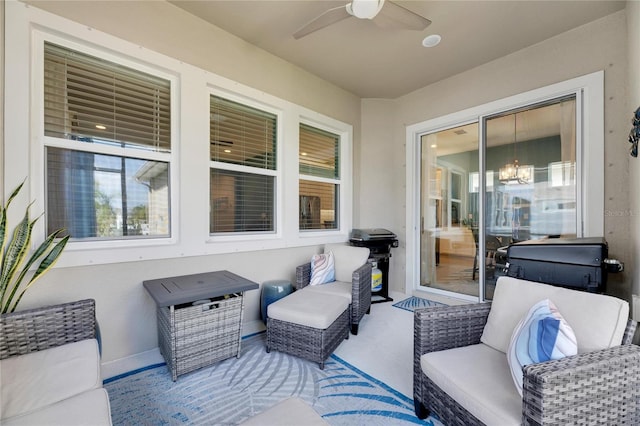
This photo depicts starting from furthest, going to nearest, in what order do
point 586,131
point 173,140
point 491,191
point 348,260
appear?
point 491,191 < point 348,260 < point 586,131 < point 173,140

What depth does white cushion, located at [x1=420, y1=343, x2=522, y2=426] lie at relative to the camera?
1.10 m

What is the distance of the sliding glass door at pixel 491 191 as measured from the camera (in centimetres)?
285

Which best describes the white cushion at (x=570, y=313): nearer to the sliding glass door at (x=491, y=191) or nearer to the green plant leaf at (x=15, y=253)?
the sliding glass door at (x=491, y=191)

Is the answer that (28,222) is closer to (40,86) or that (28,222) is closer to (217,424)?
(40,86)

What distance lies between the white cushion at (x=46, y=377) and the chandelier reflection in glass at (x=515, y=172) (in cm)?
397

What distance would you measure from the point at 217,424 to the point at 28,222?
67.3 inches

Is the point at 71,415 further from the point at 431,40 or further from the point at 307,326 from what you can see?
the point at 431,40

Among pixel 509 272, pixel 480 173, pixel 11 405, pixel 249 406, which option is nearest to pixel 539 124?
pixel 480 173

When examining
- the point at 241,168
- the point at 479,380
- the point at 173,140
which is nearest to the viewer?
the point at 479,380

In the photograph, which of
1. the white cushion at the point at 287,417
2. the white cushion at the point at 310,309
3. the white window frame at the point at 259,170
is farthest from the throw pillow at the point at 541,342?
the white window frame at the point at 259,170

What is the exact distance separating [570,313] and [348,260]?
1.99m

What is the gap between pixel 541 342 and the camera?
1157 millimetres

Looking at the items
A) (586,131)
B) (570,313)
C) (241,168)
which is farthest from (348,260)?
(586,131)

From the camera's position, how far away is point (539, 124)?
9.89 ft
